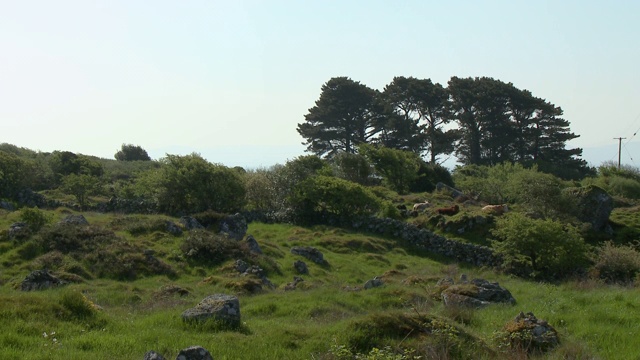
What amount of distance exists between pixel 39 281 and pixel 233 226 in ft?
40.2

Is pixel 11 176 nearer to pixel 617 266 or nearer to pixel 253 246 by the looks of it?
A: pixel 253 246

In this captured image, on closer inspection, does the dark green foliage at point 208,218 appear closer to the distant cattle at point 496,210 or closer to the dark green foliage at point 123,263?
the dark green foliage at point 123,263

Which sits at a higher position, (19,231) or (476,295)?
(19,231)

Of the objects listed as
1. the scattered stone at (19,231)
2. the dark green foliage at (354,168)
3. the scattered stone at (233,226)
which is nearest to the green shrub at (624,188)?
the dark green foliage at (354,168)

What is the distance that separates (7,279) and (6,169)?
23304mm

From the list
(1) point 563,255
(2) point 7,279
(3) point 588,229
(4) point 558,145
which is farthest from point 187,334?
(4) point 558,145

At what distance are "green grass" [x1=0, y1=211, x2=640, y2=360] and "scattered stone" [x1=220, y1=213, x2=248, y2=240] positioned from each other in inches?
259

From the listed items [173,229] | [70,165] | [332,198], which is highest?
[70,165]

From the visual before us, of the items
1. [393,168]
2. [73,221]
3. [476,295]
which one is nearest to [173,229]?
[73,221]

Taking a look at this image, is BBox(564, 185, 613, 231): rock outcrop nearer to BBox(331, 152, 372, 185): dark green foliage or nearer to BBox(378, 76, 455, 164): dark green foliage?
BBox(331, 152, 372, 185): dark green foliage

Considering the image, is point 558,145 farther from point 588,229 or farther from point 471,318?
point 471,318

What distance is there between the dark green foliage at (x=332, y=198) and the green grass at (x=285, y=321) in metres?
15.9

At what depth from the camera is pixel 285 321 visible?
12664 mm

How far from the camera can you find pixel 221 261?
23.0m
